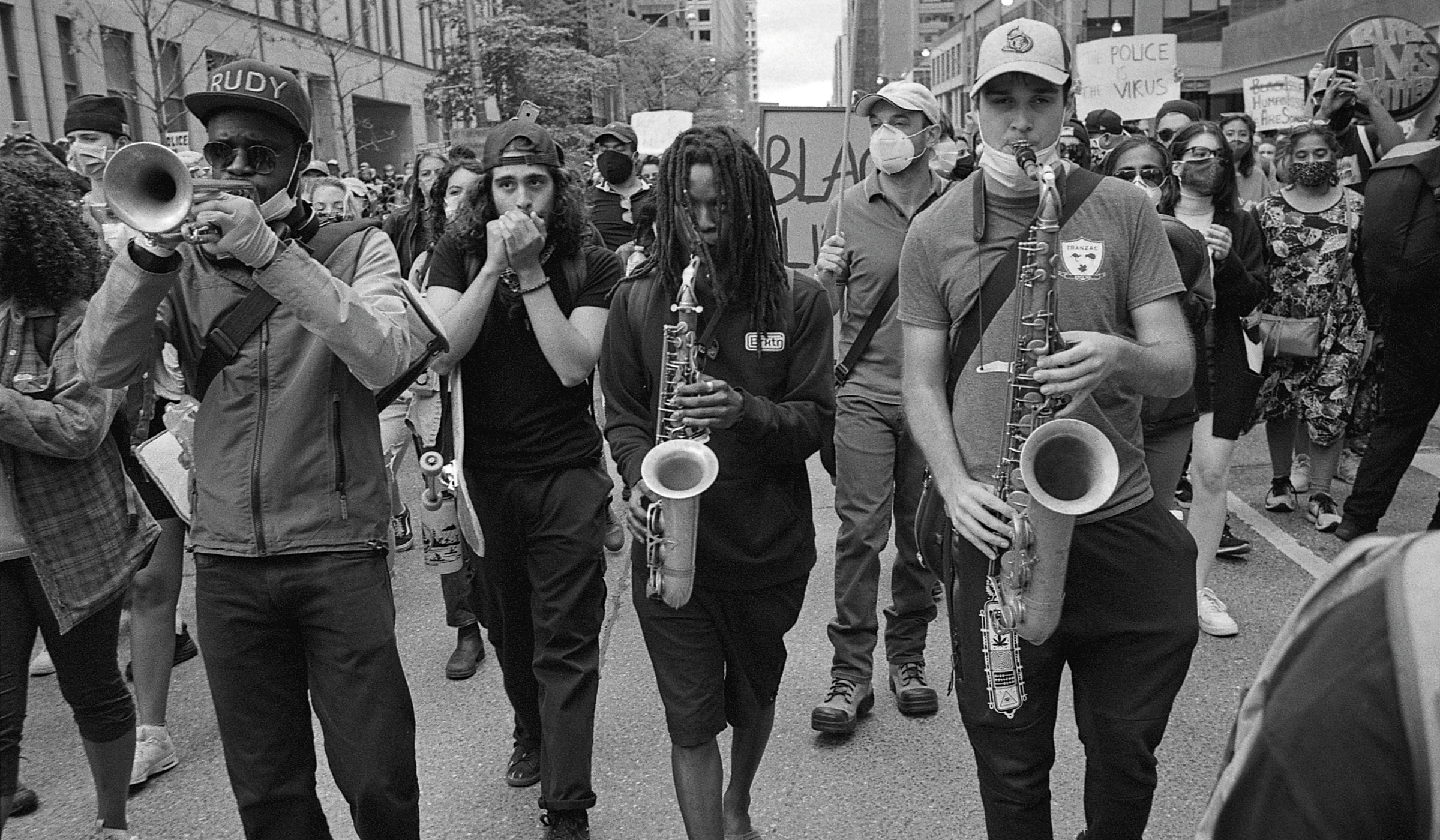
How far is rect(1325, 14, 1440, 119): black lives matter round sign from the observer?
700 centimetres

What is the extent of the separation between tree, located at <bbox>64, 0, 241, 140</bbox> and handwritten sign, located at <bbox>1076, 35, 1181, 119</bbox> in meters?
11.8

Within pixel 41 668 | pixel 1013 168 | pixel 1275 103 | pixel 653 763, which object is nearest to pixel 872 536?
pixel 653 763

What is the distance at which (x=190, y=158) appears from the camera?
5.16 m

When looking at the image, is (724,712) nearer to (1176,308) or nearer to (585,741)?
Answer: (585,741)

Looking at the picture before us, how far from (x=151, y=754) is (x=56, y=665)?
95 centimetres

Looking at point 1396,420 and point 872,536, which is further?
point 1396,420

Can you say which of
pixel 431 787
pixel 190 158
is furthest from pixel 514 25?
pixel 431 787

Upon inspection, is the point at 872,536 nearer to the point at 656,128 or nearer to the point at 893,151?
the point at 893,151

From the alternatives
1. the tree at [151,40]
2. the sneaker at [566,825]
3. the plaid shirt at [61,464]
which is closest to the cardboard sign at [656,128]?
the tree at [151,40]

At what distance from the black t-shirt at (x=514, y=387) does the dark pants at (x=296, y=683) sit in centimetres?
89

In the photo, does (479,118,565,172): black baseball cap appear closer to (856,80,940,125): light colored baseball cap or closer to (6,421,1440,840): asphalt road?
(856,80,940,125): light colored baseball cap

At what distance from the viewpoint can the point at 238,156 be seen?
9.50 ft

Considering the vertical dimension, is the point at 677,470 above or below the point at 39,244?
below

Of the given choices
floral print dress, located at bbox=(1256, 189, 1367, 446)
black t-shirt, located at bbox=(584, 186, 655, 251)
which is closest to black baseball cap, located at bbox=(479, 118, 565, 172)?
floral print dress, located at bbox=(1256, 189, 1367, 446)
